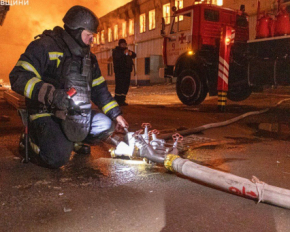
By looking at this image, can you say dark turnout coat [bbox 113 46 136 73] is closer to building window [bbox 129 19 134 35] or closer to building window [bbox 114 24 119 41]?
building window [bbox 129 19 134 35]

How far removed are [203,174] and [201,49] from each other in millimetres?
6483

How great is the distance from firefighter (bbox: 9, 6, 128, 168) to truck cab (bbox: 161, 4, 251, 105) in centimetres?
549

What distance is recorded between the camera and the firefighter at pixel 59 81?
8.61 ft

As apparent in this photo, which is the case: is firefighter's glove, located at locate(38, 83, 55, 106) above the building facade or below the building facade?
below

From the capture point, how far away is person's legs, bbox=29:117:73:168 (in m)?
2.71

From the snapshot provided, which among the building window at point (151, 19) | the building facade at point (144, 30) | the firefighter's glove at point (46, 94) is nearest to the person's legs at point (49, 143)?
the firefighter's glove at point (46, 94)

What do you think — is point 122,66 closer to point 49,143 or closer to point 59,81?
point 59,81

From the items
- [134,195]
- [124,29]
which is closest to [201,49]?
[134,195]

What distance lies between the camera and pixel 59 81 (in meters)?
2.85

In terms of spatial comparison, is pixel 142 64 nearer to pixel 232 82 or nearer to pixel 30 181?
pixel 232 82

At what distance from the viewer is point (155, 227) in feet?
5.66

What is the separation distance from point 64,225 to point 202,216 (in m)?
0.86

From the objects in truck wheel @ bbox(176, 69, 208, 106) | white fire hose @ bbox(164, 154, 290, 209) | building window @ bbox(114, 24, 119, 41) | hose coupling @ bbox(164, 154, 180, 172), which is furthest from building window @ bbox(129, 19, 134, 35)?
white fire hose @ bbox(164, 154, 290, 209)

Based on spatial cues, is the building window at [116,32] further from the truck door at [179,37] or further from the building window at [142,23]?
the truck door at [179,37]
